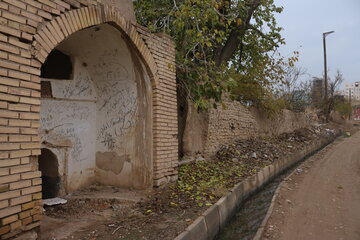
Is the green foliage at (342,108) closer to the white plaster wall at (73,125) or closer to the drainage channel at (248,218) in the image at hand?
the drainage channel at (248,218)

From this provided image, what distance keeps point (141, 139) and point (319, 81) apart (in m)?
29.5

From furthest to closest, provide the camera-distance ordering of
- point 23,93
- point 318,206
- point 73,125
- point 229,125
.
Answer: point 229,125 < point 318,206 < point 73,125 < point 23,93

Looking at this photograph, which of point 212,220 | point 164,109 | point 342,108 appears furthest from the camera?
point 342,108

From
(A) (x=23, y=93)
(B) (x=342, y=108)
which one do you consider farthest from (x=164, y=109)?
(B) (x=342, y=108)

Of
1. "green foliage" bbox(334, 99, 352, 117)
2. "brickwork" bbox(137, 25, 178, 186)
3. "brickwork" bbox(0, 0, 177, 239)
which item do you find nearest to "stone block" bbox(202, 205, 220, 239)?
"brickwork" bbox(137, 25, 178, 186)

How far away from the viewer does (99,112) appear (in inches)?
233

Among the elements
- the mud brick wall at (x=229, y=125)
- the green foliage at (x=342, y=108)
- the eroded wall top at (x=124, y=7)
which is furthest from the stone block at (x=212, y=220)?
the green foliage at (x=342, y=108)

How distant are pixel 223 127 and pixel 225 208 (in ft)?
17.0

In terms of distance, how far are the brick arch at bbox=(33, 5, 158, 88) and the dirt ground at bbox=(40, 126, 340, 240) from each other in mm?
2095

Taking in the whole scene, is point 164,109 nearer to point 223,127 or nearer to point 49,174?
point 49,174

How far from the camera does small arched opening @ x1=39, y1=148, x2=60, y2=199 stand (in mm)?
5047

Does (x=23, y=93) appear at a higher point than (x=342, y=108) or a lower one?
lower

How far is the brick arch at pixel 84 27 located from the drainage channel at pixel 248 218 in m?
2.96

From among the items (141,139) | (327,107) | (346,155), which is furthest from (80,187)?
(327,107)
